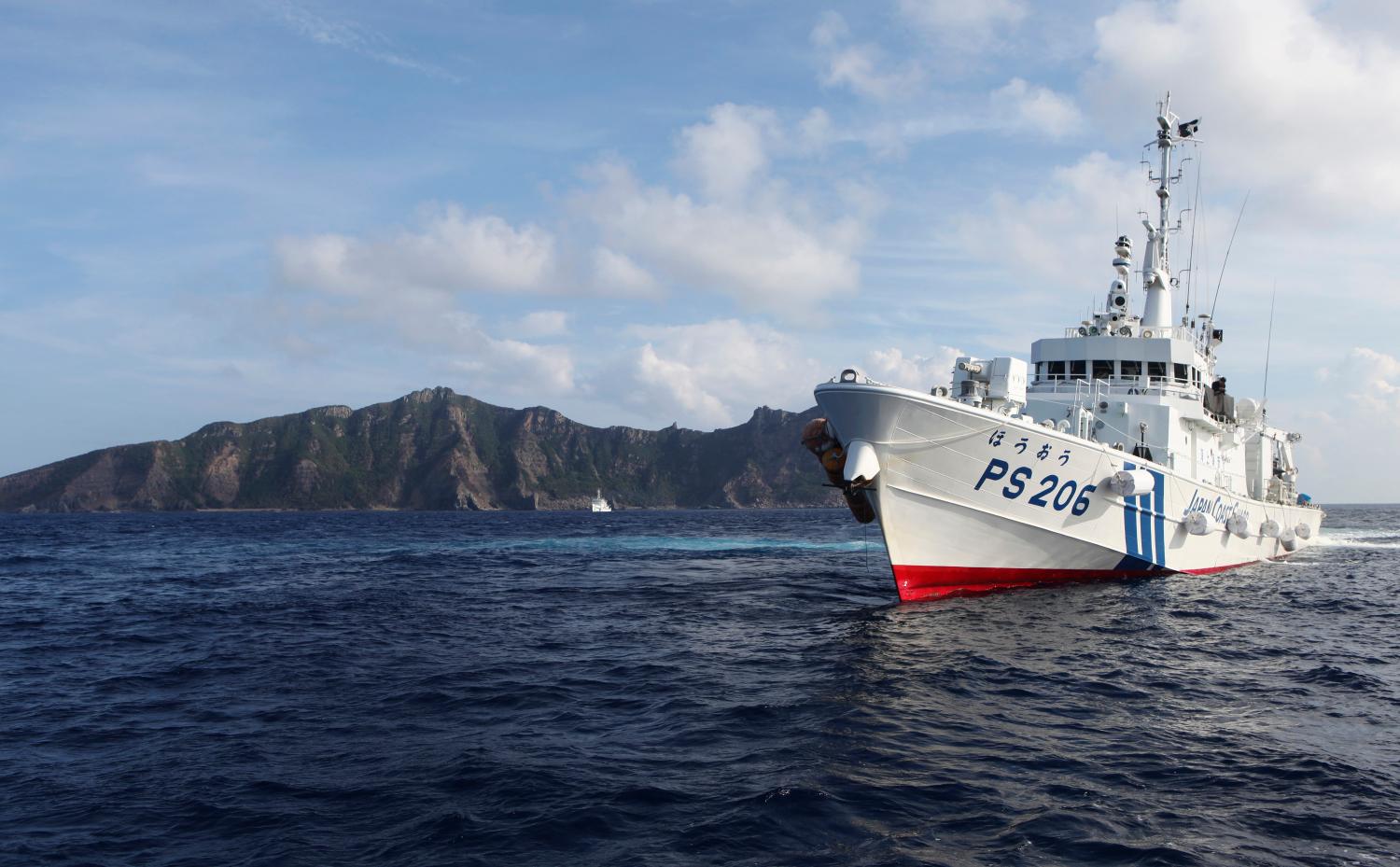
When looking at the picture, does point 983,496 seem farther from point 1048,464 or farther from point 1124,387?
point 1124,387

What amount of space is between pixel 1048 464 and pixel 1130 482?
238 cm

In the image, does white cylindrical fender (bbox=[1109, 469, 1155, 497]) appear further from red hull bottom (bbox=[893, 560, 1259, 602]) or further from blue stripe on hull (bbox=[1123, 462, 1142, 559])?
red hull bottom (bbox=[893, 560, 1259, 602])

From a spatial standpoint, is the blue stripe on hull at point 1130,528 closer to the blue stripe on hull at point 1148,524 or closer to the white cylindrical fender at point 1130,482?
the blue stripe on hull at point 1148,524

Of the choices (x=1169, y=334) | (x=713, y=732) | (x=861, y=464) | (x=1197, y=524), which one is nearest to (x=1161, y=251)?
(x=1169, y=334)

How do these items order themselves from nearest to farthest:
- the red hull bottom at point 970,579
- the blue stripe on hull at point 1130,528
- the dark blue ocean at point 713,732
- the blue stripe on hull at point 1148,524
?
the dark blue ocean at point 713,732 < the red hull bottom at point 970,579 < the blue stripe on hull at point 1130,528 < the blue stripe on hull at point 1148,524

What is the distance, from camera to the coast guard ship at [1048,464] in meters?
20.4

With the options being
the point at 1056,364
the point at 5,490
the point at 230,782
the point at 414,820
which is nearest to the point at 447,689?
the point at 230,782

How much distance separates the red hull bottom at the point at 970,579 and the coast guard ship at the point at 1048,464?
36 millimetres

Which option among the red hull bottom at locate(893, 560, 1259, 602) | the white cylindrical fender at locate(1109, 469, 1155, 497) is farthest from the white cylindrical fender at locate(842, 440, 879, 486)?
the white cylindrical fender at locate(1109, 469, 1155, 497)

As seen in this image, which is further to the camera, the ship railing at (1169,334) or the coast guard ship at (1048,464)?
the ship railing at (1169,334)

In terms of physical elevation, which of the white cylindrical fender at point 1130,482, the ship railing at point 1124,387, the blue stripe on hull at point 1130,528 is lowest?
the blue stripe on hull at point 1130,528

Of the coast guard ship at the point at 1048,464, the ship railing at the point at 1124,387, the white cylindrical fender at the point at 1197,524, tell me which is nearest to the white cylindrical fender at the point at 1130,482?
the coast guard ship at the point at 1048,464

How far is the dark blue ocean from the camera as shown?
310 inches

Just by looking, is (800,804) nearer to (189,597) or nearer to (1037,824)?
(1037,824)
